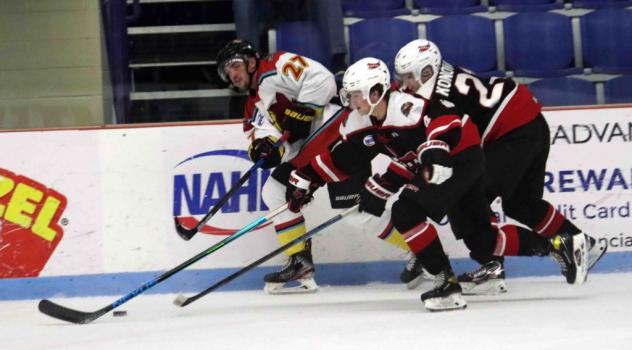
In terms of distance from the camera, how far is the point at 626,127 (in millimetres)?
5078

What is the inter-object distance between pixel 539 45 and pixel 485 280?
4.61 ft

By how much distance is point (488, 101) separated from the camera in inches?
176

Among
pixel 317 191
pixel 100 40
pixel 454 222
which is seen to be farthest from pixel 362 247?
pixel 100 40

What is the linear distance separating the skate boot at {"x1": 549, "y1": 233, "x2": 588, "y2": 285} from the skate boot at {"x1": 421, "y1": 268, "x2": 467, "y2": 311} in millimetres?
439

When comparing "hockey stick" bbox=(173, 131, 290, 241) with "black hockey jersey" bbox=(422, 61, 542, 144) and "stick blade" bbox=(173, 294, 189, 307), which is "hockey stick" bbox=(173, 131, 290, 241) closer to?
"stick blade" bbox=(173, 294, 189, 307)

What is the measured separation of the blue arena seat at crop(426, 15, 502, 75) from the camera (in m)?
5.39

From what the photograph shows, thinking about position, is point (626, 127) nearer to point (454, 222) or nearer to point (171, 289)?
point (454, 222)

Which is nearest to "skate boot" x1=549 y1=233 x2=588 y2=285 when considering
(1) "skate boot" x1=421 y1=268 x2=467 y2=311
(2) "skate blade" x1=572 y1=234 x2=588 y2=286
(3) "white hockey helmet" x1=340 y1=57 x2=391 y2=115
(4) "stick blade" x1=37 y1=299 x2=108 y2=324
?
(2) "skate blade" x1=572 y1=234 x2=588 y2=286

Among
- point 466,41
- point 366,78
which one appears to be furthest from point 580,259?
point 466,41

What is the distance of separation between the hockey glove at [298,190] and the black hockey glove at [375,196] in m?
0.43

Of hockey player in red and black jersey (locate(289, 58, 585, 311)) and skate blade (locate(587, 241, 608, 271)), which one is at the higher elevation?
hockey player in red and black jersey (locate(289, 58, 585, 311))

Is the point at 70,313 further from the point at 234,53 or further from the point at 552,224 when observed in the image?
the point at 552,224

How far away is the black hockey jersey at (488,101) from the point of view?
4441mm

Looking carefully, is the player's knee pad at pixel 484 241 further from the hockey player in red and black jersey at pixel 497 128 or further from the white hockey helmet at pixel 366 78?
the white hockey helmet at pixel 366 78
